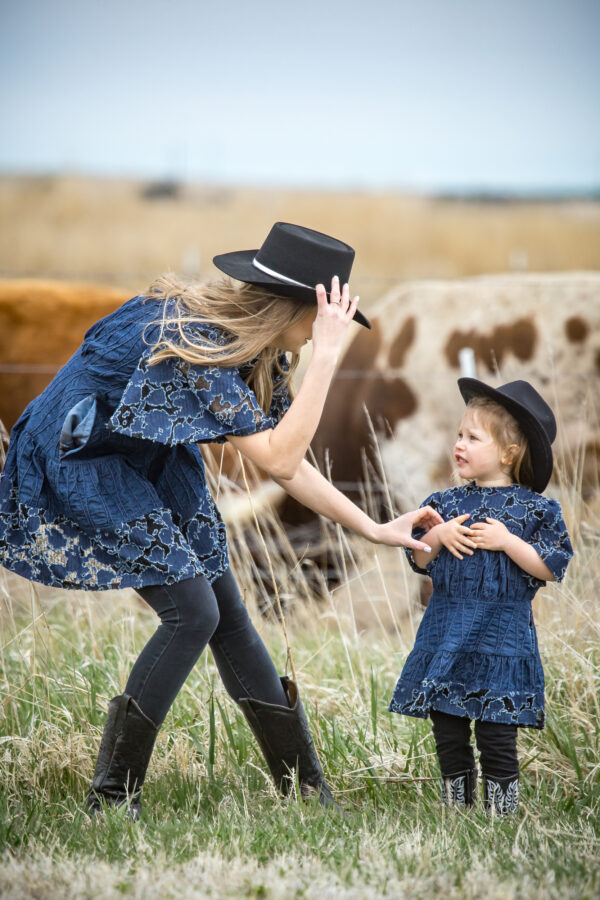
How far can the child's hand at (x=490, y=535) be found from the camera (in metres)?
2.30

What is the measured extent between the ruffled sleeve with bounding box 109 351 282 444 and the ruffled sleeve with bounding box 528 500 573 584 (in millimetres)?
710

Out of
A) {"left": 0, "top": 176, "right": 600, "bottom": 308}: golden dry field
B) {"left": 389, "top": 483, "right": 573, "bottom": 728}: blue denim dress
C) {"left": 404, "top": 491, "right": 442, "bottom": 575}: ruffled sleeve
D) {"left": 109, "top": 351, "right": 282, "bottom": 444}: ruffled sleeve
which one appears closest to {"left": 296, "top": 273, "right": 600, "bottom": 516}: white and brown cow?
{"left": 404, "top": 491, "right": 442, "bottom": 575}: ruffled sleeve

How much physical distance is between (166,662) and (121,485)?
17.1 inches

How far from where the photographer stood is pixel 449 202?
86.9ft

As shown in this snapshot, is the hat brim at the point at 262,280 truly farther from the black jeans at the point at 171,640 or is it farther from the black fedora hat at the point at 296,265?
the black jeans at the point at 171,640

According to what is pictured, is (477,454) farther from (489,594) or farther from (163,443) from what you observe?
(163,443)

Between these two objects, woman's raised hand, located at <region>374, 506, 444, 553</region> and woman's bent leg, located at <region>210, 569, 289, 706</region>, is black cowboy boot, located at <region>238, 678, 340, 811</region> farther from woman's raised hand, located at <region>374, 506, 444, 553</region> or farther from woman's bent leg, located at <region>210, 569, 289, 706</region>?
woman's raised hand, located at <region>374, 506, 444, 553</region>

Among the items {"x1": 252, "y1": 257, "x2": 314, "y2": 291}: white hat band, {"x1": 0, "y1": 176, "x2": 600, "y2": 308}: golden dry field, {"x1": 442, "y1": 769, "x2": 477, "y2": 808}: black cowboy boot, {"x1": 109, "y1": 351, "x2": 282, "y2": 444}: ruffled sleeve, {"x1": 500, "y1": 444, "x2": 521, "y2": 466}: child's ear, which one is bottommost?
{"x1": 442, "y1": 769, "x2": 477, "y2": 808}: black cowboy boot

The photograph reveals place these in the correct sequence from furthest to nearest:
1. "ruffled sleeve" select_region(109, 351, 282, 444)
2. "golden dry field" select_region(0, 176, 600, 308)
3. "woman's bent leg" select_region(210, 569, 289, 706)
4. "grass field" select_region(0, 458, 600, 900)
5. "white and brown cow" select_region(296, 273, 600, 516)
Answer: "golden dry field" select_region(0, 176, 600, 308), "white and brown cow" select_region(296, 273, 600, 516), "woman's bent leg" select_region(210, 569, 289, 706), "ruffled sleeve" select_region(109, 351, 282, 444), "grass field" select_region(0, 458, 600, 900)

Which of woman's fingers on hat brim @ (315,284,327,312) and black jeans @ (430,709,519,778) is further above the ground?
woman's fingers on hat brim @ (315,284,327,312)

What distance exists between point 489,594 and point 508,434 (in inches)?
15.9

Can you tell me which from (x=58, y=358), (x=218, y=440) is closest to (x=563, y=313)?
(x=58, y=358)

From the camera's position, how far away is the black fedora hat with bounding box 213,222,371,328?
89.7 inches

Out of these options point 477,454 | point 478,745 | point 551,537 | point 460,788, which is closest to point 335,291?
point 477,454
